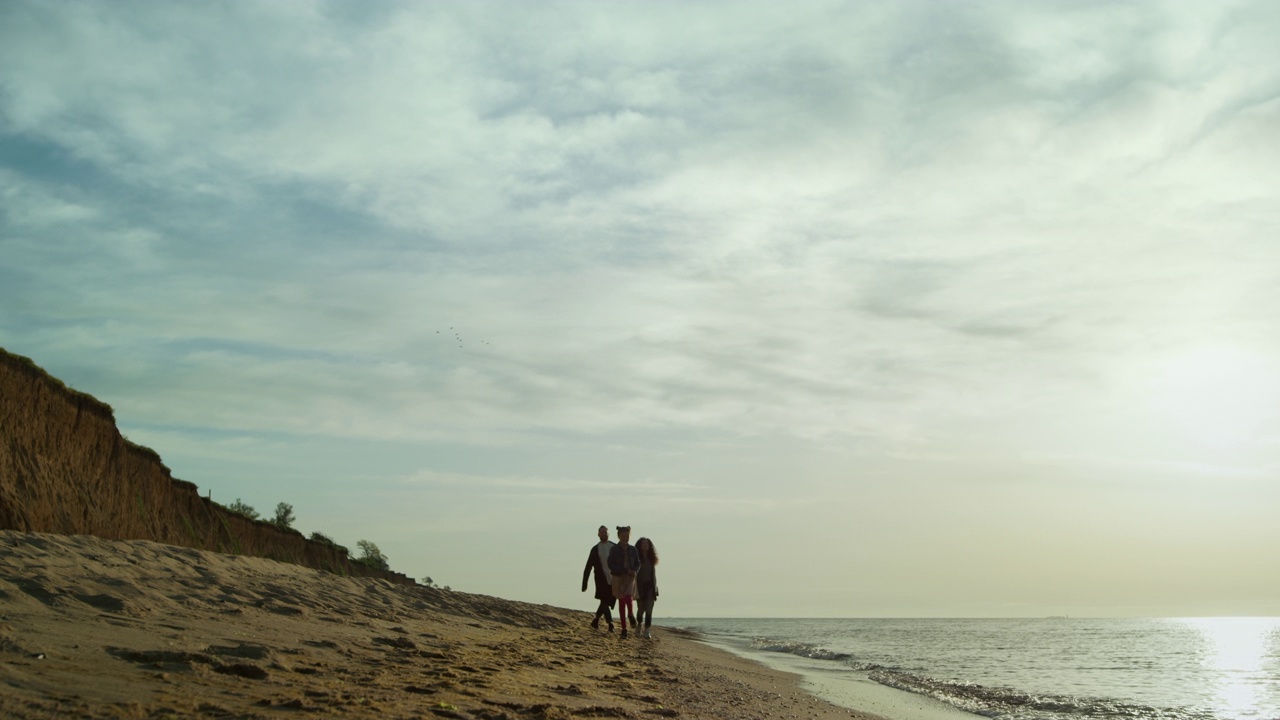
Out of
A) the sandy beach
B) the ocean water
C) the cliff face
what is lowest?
the ocean water

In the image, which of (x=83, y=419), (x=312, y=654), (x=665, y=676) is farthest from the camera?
(x=83, y=419)

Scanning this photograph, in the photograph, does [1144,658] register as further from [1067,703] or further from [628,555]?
[628,555]

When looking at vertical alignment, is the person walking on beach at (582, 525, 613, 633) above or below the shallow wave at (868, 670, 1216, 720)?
above

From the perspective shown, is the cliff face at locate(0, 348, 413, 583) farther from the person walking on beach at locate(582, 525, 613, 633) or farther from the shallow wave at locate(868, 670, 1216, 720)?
the shallow wave at locate(868, 670, 1216, 720)

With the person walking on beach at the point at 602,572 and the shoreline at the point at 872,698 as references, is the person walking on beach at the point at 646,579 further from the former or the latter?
the shoreline at the point at 872,698

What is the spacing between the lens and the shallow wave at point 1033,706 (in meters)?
13.7

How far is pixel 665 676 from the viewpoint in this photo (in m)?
12.2

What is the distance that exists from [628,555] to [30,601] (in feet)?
36.9

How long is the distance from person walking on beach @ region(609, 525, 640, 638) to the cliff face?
9406mm

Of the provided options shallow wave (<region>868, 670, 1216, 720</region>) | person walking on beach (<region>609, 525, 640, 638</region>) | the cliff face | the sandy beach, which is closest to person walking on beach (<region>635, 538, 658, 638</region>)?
person walking on beach (<region>609, 525, 640, 638</region>)

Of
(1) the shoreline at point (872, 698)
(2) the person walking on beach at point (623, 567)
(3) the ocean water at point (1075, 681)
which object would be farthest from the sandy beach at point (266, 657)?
(3) the ocean water at point (1075, 681)

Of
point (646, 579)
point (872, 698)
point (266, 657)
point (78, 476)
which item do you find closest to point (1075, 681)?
point (872, 698)

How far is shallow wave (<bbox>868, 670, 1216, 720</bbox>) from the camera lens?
45.1 feet

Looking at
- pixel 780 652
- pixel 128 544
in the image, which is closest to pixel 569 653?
pixel 128 544
